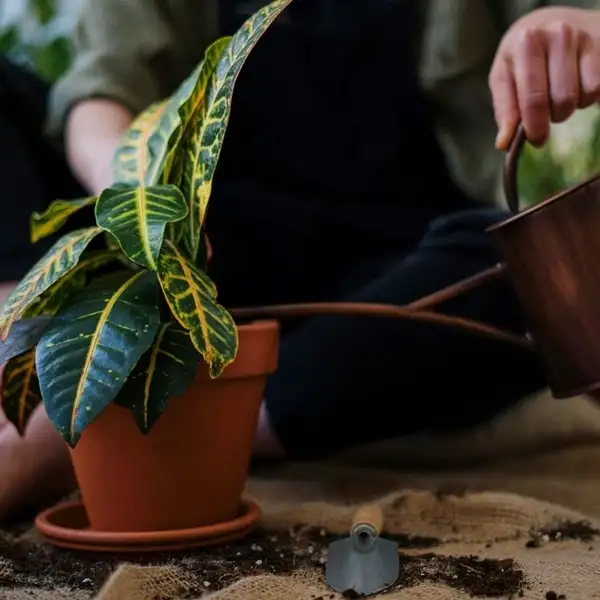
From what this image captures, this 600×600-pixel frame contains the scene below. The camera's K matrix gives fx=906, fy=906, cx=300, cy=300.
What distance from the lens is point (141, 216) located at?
0.56 meters

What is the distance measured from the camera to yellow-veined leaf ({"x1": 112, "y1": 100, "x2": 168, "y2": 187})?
0.66 meters

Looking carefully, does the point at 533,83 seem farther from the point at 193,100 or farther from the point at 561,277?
the point at 193,100

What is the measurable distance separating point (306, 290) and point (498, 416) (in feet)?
0.85

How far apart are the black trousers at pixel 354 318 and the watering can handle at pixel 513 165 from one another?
20 centimetres

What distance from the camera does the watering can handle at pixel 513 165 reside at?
0.67 metres

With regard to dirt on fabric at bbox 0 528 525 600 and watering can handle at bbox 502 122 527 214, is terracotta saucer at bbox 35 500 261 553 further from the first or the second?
watering can handle at bbox 502 122 527 214

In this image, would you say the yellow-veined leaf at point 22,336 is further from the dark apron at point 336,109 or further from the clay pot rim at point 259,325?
the dark apron at point 336,109

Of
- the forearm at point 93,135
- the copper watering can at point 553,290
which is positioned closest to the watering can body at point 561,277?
the copper watering can at point 553,290

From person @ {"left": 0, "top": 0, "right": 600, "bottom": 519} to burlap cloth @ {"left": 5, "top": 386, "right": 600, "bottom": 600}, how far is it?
4 centimetres

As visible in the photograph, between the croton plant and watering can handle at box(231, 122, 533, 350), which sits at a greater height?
the croton plant

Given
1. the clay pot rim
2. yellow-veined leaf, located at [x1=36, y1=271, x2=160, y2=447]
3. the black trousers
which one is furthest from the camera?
the black trousers

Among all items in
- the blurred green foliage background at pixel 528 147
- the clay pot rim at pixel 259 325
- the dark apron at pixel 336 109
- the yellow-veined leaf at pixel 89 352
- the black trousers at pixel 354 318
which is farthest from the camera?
the blurred green foliage background at pixel 528 147

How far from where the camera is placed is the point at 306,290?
3.41 feet

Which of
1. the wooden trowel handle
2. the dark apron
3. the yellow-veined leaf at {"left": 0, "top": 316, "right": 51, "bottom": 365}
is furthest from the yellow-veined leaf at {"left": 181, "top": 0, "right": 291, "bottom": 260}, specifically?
the dark apron
